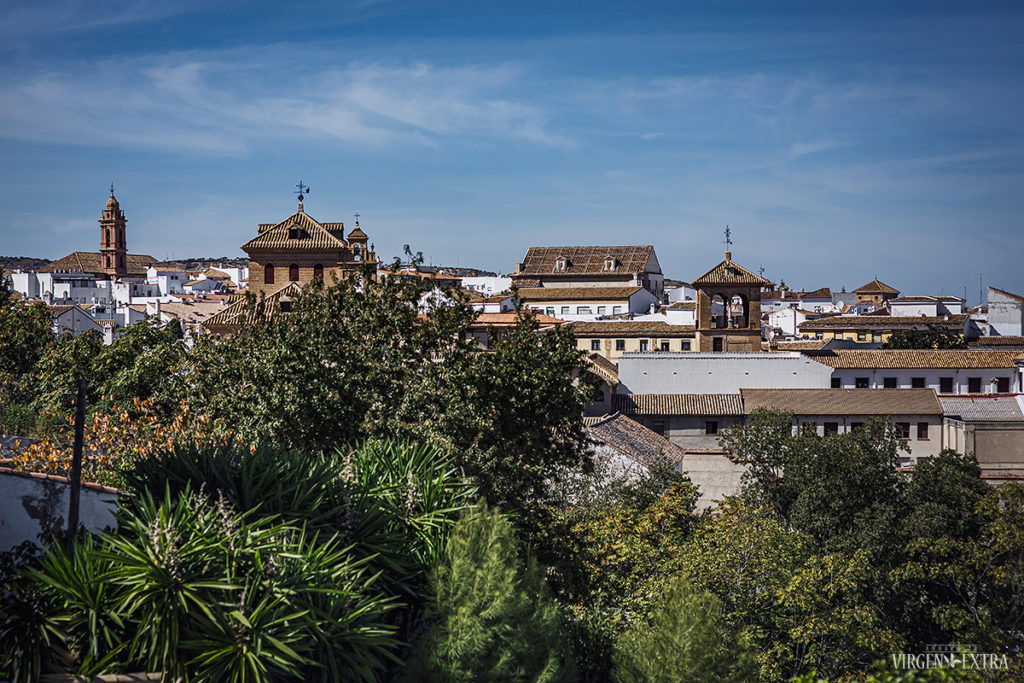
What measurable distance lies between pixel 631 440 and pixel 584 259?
4977 centimetres

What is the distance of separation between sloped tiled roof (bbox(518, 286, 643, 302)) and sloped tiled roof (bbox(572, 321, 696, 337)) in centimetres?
1155

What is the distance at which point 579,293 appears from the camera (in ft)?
249

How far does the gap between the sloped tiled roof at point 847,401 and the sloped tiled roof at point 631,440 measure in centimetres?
655

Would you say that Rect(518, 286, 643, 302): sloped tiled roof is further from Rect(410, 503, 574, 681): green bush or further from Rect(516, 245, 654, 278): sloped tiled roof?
Rect(410, 503, 574, 681): green bush

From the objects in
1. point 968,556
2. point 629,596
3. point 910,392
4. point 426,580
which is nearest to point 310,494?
point 426,580

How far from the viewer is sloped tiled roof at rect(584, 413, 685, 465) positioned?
30.3 m

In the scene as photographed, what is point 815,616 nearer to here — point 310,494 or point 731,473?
point 310,494

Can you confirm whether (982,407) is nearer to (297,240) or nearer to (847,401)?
(847,401)

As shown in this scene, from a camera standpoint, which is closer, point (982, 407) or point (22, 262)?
point (982, 407)

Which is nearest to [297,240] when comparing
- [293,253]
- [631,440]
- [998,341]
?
[293,253]

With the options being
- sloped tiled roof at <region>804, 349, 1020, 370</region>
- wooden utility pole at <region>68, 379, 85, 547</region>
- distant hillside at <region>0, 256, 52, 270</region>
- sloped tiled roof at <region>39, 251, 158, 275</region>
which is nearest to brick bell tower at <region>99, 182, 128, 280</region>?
sloped tiled roof at <region>39, 251, 158, 275</region>

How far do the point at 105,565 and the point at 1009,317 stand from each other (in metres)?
85.5

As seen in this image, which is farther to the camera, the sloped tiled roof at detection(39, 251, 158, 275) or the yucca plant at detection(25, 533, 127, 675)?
the sloped tiled roof at detection(39, 251, 158, 275)

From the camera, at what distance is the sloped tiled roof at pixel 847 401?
40406 mm
